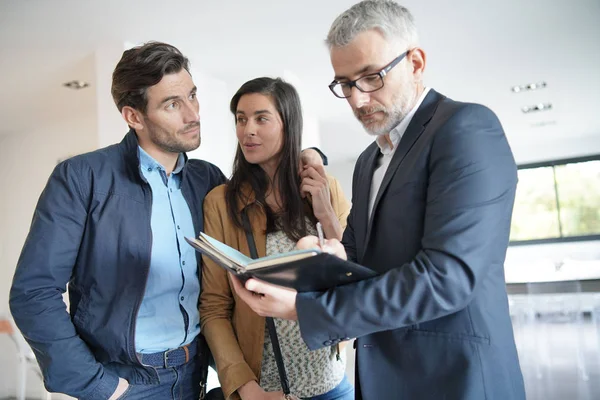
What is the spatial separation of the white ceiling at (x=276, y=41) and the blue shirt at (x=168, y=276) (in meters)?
2.16

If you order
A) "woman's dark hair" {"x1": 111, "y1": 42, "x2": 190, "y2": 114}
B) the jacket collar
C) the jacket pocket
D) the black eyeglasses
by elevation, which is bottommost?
the jacket pocket

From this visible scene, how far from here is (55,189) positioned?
1.54 meters

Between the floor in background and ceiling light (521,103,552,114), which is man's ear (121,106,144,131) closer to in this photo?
the floor in background

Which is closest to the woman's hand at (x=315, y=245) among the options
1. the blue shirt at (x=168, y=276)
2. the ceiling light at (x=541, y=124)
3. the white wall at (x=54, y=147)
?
the blue shirt at (x=168, y=276)

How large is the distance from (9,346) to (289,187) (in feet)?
15.1

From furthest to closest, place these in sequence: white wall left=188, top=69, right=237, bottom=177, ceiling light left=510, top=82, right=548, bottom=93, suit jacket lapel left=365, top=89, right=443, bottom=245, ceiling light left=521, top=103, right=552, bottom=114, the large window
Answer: the large window < ceiling light left=521, top=103, right=552, bottom=114 < ceiling light left=510, top=82, right=548, bottom=93 < white wall left=188, top=69, right=237, bottom=177 < suit jacket lapel left=365, top=89, right=443, bottom=245

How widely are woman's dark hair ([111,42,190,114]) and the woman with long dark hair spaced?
1.08ft

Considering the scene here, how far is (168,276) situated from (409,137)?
0.86 meters

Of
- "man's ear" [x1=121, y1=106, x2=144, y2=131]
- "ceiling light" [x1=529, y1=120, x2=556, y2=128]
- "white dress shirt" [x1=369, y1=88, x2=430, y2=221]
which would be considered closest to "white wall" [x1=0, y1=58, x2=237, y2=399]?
"man's ear" [x1=121, y1=106, x2=144, y2=131]

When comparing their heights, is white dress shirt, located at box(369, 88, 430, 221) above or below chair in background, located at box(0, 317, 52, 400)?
above

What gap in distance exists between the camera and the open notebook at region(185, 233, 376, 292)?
1.00m

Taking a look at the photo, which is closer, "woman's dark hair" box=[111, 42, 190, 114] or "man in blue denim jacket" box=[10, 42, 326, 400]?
"man in blue denim jacket" box=[10, 42, 326, 400]

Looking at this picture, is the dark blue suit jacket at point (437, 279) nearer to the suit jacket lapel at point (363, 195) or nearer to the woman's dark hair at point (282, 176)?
the suit jacket lapel at point (363, 195)

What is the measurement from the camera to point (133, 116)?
1754 mm
